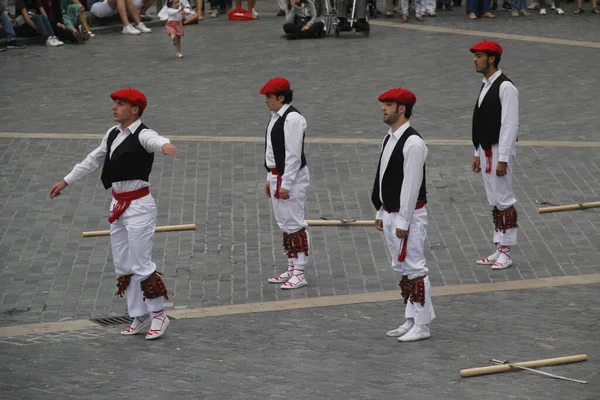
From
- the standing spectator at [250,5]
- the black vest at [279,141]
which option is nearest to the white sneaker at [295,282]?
the black vest at [279,141]

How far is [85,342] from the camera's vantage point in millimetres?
9531

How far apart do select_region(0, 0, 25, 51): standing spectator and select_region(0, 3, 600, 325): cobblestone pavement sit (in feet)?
1.47

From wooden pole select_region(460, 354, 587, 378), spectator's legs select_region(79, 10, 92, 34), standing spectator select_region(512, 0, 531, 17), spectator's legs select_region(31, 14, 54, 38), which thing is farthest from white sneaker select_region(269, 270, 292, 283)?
standing spectator select_region(512, 0, 531, 17)

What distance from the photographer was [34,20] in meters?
24.3

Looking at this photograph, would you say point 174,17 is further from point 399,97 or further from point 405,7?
point 399,97

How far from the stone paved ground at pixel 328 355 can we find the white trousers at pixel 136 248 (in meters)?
0.29

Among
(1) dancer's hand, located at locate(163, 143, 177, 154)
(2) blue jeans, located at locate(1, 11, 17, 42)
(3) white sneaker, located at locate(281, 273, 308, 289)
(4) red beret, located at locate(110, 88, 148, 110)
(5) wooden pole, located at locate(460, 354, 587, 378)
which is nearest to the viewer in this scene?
(5) wooden pole, located at locate(460, 354, 587, 378)

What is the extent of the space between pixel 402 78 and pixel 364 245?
851 cm

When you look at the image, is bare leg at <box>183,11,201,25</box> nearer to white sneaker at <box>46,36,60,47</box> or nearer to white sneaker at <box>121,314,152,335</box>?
white sneaker at <box>46,36,60,47</box>

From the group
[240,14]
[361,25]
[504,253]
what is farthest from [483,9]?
[504,253]

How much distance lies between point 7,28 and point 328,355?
16755mm

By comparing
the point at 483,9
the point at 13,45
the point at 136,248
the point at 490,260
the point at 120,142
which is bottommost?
the point at 483,9

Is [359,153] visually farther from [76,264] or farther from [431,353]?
[431,353]

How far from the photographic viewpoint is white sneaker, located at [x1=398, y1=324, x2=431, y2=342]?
30.7ft
